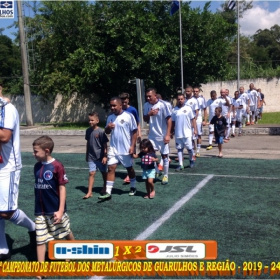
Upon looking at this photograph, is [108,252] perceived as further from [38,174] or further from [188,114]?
[188,114]

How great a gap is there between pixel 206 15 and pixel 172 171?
50.7 feet

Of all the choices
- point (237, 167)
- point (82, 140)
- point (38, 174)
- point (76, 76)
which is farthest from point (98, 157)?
point (76, 76)

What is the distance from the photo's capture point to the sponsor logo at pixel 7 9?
21417 millimetres

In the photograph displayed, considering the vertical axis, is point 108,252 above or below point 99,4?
below

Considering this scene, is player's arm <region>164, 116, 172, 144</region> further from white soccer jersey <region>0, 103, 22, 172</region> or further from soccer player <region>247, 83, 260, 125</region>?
soccer player <region>247, 83, 260, 125</region>

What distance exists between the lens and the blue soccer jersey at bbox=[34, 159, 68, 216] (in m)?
4.68

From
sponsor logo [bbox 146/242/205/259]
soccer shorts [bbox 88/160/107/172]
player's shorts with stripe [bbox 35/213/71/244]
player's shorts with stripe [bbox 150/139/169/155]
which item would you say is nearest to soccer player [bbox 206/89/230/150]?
player's shorts with stripe [bbox 150/139/169/155]

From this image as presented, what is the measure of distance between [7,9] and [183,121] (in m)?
15.2

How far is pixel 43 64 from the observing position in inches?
1014

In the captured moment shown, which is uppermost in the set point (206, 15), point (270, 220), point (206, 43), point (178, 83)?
point (206, 15)

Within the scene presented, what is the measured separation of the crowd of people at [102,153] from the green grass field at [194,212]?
1.23 feet

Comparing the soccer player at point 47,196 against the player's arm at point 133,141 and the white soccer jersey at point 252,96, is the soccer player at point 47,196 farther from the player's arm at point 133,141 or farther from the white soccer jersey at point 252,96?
the white soccer jersey at point 252,96

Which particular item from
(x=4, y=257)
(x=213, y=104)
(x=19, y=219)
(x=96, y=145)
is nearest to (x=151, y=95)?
(x=96, y=145)

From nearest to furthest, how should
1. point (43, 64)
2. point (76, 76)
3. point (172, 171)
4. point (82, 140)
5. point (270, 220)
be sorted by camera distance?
point (270, 220) < point (172, 171) < point (82, 140) < point (76, 76) < point (43, 64)
